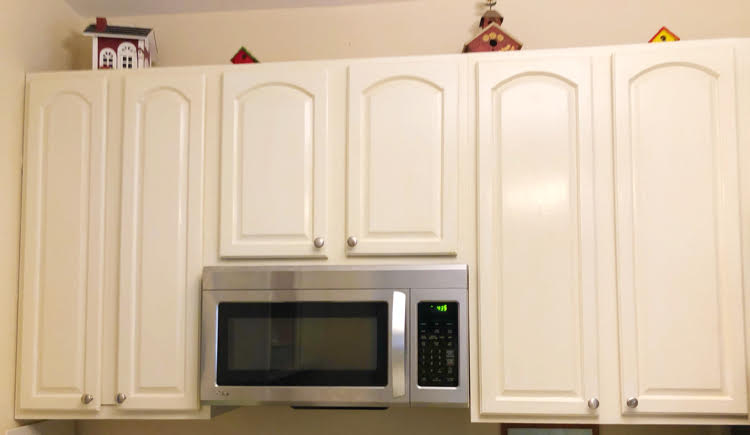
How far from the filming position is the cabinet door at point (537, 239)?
202 cm

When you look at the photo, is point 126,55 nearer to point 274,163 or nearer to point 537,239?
point 274,163

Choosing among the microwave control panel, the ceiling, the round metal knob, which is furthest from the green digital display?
Answer: the ceiling

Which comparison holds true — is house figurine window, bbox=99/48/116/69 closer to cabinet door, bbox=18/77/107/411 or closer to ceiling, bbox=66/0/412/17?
cabinet door, bbox=18/77/107/411

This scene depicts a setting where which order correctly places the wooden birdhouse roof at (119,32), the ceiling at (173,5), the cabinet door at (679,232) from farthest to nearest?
the ceiling at (173,5) < the wooden birdhouse roof at (119,32) < the cabinet door at (679,232)

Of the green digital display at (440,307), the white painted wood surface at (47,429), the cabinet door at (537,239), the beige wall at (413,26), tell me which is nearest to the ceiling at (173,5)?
the beige wall at (413,26)

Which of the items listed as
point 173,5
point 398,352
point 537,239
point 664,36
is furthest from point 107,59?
point 664,36

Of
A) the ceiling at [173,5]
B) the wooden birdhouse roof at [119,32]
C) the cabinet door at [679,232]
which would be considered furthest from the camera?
the ceiling at [173,5]

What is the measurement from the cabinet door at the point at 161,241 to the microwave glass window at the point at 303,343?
12 centimetres

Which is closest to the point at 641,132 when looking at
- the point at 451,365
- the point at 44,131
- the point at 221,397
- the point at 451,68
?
the point at 451,68

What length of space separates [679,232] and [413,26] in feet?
3.60

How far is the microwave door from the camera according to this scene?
2055 millimetres

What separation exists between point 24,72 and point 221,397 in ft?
3.72

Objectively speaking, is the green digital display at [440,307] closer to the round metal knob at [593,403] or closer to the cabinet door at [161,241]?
the round metal knob at [593,403]

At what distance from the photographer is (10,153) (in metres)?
2.22
